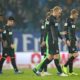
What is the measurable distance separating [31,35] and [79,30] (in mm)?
2065

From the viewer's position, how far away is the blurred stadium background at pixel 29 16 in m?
19.5

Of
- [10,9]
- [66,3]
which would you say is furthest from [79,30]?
[10,9]

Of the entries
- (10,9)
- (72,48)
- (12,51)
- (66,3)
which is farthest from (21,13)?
(72,48)

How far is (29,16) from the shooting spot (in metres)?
20.5

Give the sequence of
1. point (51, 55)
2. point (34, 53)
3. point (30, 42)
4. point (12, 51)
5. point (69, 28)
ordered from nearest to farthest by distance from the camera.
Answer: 1. point (51, 55)
2. point (69, 28)
3. point (12, 51)
4. point (34, 53)
5. point (30, 42)

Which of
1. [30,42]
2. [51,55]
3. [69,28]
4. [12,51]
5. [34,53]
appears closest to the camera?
[51,55]

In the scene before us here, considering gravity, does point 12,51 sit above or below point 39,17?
below

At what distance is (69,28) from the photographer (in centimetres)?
1386

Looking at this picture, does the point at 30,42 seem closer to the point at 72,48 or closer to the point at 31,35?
the point at 31,35

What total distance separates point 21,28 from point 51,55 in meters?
7.00

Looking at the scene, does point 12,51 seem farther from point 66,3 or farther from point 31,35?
point 66,3

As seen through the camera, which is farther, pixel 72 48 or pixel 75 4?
pixel 75 4

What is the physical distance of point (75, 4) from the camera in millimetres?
20484

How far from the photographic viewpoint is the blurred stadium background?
19531mm
